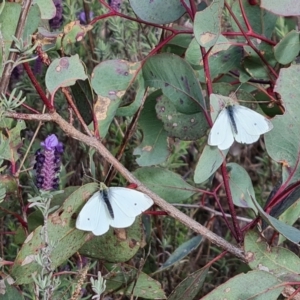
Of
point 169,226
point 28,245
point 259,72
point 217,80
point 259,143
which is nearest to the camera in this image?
point 28,245

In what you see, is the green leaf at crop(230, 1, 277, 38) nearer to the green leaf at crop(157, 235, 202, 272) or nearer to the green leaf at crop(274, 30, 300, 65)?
the green leaf at crop(274, 30, 300, 65)

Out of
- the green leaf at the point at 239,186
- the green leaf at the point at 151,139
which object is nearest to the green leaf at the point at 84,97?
the green leaf at the point at 151,139

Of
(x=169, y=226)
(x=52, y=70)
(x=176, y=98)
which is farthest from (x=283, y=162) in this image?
(x=169, y=226)

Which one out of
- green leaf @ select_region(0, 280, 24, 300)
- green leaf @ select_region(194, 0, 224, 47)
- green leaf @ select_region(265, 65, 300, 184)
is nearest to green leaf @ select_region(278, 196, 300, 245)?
green leaf @ select_region(265, 65, 300, 184)

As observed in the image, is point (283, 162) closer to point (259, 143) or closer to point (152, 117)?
point (152, 117)

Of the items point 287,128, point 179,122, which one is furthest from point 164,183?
point 287,128
